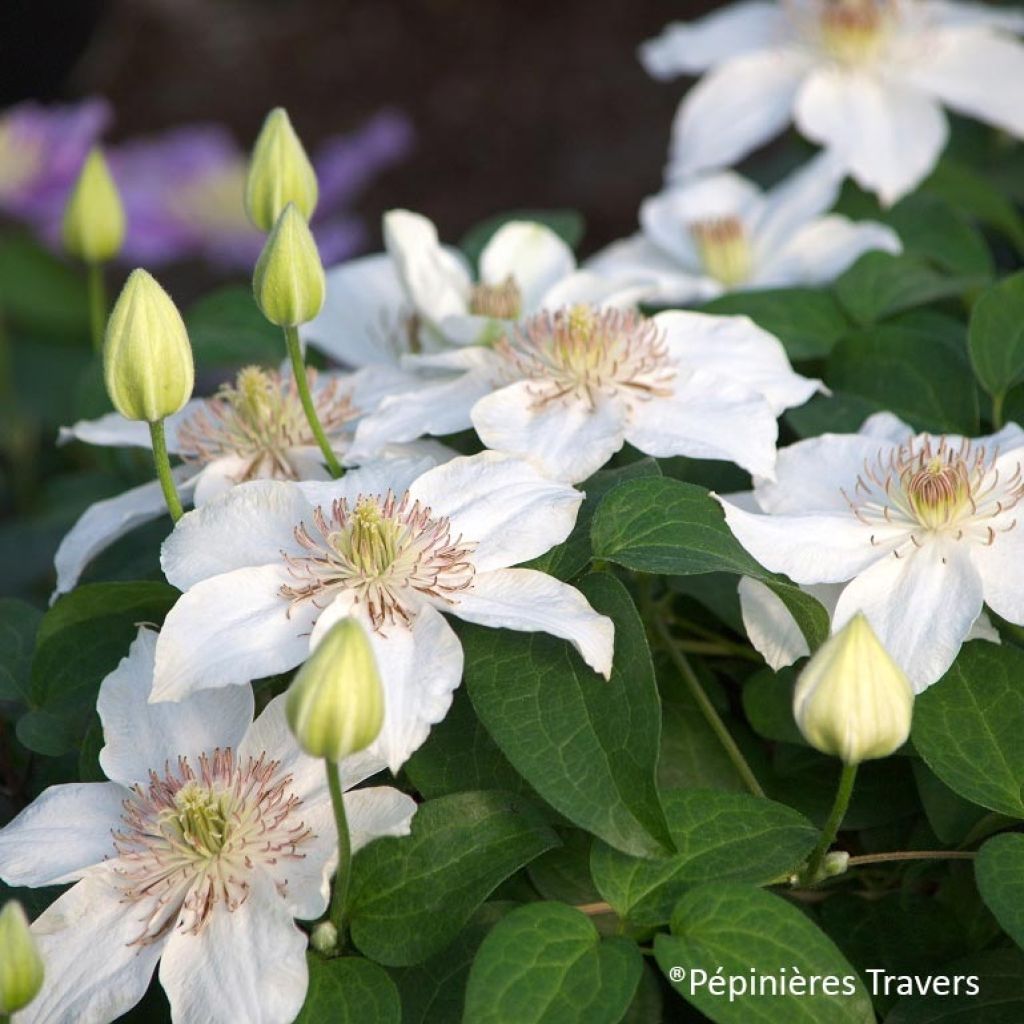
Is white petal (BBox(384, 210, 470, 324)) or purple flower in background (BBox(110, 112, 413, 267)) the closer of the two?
white petal (BBox(384, 210, 470, 324))

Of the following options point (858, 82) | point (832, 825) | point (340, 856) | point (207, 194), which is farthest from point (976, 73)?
point (207, 194)

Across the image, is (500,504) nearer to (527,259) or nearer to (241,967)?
(241,967)

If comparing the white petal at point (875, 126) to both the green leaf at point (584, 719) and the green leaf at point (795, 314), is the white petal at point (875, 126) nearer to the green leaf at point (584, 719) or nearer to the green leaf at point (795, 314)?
the green leaf at point (795, 314)

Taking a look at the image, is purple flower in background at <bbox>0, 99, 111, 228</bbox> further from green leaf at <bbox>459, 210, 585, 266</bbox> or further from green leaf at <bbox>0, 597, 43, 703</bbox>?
green leaf at <bbox>0, 597, 43, 703</bbox>

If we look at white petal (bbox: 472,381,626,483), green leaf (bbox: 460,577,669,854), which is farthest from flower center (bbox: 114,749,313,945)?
white petal (bbox: 472,381,626,483)

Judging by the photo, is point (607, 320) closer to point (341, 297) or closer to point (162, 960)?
point (341, 297)

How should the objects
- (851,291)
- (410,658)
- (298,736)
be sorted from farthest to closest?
(851,291) → (410,658) → (298,736)

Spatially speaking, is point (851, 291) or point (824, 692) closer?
point (824, 692)

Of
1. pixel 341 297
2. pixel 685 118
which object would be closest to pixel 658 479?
pixel 341 297
